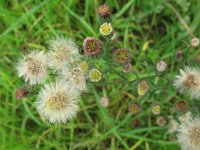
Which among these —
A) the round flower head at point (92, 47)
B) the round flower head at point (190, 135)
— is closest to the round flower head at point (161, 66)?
the round flower head at point (190, 135)

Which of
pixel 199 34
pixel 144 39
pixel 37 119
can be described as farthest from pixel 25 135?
pixel 199 34

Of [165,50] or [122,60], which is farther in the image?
[165,50]

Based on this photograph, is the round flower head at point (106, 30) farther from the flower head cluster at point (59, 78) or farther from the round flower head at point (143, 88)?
the round flower head at point (143, 88)

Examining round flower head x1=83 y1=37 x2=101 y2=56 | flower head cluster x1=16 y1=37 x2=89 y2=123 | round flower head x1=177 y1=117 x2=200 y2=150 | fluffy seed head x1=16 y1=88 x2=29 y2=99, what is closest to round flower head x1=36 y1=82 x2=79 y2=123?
flower head cluster x1=16 y1=37 x2=89 y2=123

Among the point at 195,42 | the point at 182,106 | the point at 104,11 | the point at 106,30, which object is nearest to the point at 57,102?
the point at 106,30

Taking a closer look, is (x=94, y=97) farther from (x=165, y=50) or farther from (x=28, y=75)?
(x=28, y=75)

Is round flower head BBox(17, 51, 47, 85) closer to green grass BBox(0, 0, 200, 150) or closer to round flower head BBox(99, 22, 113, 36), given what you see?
round flower head BBox(99, 22, 113, 36)

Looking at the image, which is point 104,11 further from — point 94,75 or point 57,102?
point 57,102
